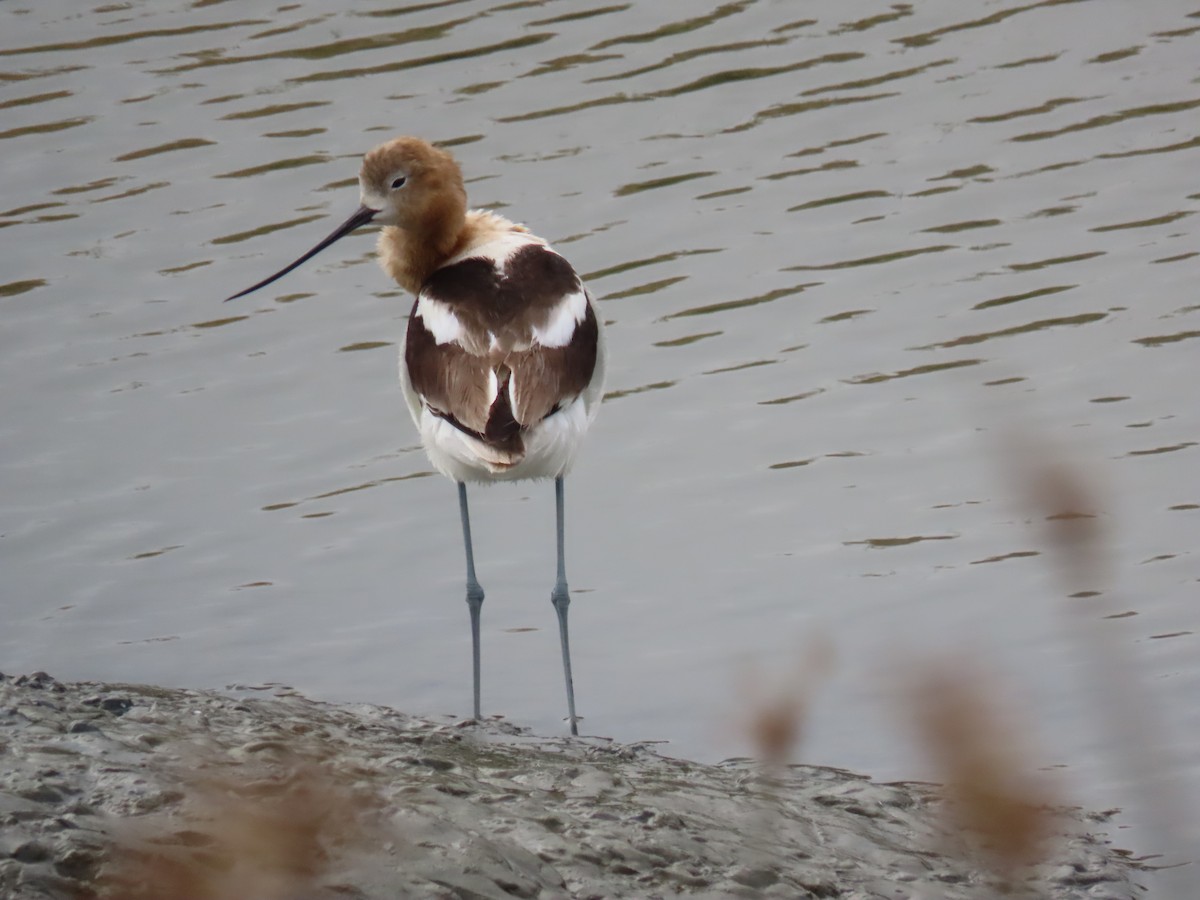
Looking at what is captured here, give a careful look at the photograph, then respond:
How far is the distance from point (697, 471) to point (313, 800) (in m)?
5.56

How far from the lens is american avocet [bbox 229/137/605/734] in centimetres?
509

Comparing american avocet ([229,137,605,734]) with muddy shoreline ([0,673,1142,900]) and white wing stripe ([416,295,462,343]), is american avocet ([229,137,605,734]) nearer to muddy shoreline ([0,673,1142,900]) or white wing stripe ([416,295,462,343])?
white wing stripe ([416,295,462,343])

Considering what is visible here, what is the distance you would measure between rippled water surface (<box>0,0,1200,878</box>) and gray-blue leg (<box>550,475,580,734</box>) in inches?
4.3

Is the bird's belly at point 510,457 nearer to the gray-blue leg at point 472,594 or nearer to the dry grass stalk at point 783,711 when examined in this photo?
the gray-blue leg at point 472,594

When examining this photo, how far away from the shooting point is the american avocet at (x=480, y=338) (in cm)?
509

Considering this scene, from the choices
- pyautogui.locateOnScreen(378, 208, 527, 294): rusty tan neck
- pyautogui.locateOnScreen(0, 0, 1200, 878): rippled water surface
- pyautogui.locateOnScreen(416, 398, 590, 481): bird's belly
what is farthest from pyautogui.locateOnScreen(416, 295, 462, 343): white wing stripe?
pyautogui.locateOnScreen(0, 0, 1200, 878): rippled water surface

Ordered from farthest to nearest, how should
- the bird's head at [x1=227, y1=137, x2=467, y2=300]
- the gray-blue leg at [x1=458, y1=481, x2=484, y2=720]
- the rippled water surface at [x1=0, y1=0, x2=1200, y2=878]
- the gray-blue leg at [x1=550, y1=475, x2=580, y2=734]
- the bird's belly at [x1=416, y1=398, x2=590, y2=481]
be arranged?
the bird's head at [x1=227, y1=137, x2=467, y2=300]
the rippled water surface at [x1=0, y1=0, x2=1200, y2=878]
the gray-blue leg at [x1=458, y1=481, x2=484, y2=720]
the gray-blue leg at [x1=550, y1=475, x2=580, y2=734]
the bird's belly at [x1=416, y1=398, x2=590, y2=481]

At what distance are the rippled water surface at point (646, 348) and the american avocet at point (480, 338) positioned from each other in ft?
2.59

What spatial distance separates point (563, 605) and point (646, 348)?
99.1 inches

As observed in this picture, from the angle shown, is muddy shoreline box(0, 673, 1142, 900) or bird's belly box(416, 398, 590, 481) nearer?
muddy shoreline box(0, 673, 1142, 900)

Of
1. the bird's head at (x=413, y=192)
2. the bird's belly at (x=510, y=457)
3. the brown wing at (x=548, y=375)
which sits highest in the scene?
the bird's head at (x=413, y=192)

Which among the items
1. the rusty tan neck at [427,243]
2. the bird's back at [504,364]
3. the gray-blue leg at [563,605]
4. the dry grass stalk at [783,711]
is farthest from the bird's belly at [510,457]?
the dry grass stalk at [783,711]

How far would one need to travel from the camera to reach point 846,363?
7477 mm

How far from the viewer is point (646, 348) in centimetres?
784
